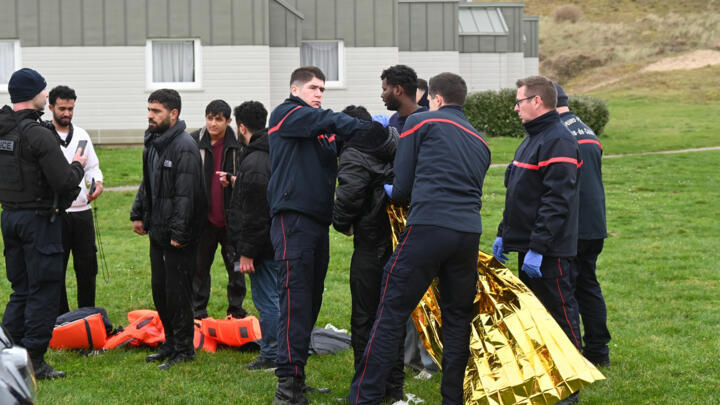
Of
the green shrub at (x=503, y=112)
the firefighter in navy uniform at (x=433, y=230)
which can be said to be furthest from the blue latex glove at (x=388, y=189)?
the green shrub at (x=503, y=112)

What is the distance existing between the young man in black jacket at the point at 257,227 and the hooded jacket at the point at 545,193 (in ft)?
6.26

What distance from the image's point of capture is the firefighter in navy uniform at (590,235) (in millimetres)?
6848

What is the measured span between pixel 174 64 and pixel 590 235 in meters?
17.9

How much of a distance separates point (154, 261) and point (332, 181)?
1.94 m

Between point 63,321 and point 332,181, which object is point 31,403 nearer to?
point 332,181

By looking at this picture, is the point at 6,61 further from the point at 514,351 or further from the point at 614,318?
the point at 514,351

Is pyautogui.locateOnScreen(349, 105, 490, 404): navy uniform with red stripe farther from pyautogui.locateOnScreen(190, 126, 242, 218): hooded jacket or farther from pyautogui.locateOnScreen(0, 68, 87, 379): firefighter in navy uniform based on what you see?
pyautogui.locateOnScreen(190, 126, 242, 218): hooded jacket

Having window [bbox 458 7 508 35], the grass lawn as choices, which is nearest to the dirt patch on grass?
window [bbox 458 7 508 35]

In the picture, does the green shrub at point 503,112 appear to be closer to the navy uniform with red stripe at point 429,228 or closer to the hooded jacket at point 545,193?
the hooded jacket at point 545,193

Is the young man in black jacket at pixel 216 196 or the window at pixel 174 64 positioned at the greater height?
the window at pixel 174 64

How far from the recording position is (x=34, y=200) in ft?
21.4

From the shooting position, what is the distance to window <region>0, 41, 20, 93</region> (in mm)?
22359

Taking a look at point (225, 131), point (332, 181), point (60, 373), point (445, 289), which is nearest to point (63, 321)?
point (60, 373)

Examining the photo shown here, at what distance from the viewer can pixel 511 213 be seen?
6.27m
